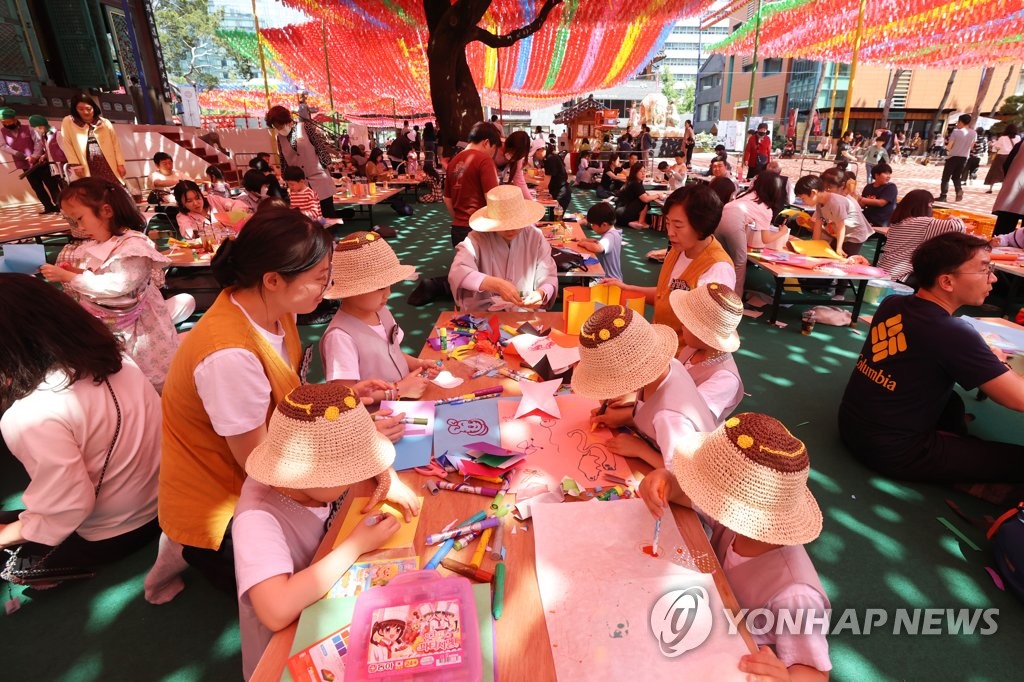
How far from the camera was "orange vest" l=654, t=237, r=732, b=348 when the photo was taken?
2645 mm

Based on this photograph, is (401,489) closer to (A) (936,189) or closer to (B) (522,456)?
(B) (522,456)

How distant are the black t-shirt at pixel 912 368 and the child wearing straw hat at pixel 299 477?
8.68ft

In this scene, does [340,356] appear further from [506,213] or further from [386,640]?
[506,213]

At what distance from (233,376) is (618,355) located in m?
1.16

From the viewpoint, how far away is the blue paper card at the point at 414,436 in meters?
1.69

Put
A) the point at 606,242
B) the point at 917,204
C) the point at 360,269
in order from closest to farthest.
A: the point at 360,269, the point at 606,242, the point at 917,204

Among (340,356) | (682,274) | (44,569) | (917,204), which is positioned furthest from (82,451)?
(917,204)

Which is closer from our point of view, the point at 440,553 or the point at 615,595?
the point at 615,595

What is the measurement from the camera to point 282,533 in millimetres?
1254

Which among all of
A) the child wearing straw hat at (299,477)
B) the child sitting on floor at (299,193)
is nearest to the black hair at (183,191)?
the child sitting on floor at (299,193)

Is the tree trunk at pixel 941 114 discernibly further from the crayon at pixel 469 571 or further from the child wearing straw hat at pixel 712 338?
the crayon at pixel 469 571

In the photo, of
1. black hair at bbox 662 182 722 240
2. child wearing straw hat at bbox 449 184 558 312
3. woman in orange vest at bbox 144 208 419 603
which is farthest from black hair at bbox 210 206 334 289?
black hair at bbox 662 182 722 240

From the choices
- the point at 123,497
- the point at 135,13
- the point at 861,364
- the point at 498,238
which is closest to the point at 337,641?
the point at 123,497

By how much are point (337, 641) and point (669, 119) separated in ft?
122
